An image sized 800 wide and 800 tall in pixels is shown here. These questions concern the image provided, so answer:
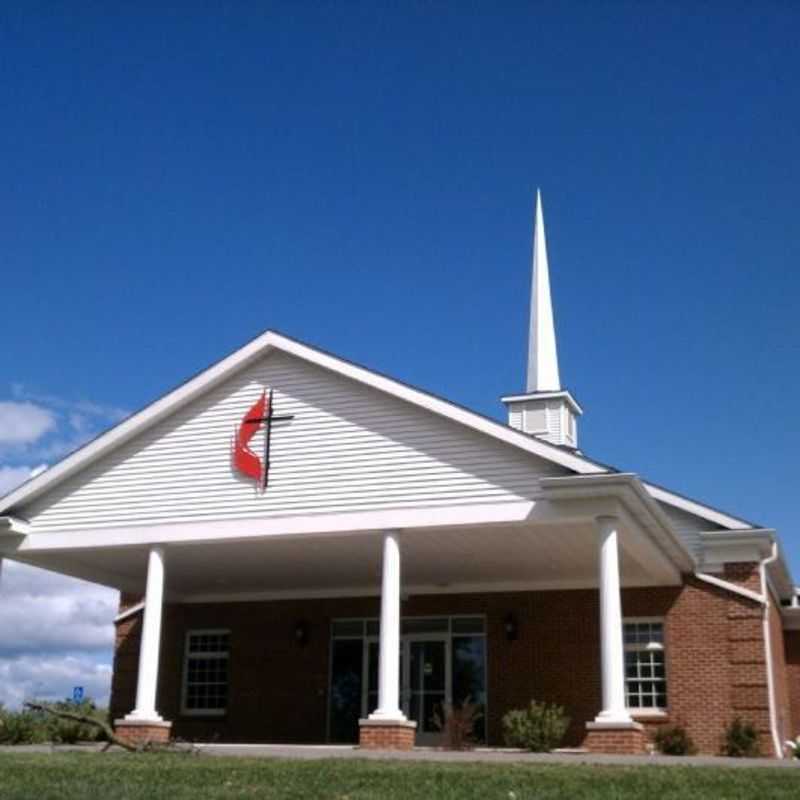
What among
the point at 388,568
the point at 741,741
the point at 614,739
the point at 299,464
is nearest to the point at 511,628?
the point at 741,741

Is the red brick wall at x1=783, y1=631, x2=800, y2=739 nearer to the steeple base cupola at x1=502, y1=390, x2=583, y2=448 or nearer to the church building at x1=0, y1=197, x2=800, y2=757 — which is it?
the church building at x1=0, y1=197, x2=800, y2=757

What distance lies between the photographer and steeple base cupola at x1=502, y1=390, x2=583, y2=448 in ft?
89.1

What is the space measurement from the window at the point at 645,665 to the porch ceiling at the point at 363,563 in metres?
0.93

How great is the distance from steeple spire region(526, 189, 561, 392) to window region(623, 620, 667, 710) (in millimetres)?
7007

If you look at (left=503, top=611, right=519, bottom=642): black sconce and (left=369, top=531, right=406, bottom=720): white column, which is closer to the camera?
(left=369, top=531, right=406, bottom=720): white column

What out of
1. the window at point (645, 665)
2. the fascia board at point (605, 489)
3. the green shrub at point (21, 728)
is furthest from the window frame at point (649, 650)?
the green shrub at point (21, 728)

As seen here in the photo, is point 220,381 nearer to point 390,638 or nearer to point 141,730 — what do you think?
point 390,638

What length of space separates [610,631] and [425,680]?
24.8ft

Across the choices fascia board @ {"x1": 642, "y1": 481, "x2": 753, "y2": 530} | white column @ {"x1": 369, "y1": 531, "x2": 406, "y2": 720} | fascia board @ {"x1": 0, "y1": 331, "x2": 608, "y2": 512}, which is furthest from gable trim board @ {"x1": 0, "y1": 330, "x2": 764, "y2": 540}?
fascia board @ {"x1": 642, "y1": 481, "x2": 753, "y2": 530}

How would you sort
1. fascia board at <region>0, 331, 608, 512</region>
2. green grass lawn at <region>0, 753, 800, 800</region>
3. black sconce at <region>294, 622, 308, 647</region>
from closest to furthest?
green grass lawn at <region>0, 753, 800, 800</region>
fascia board at <region>0, 331, 608, 512</region>
black sconce at <region>294, 622, 308, 647</region>

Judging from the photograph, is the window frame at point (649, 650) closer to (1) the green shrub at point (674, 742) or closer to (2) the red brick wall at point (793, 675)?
(1) the green shrub at point (674, 742)

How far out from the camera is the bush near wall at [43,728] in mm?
19453

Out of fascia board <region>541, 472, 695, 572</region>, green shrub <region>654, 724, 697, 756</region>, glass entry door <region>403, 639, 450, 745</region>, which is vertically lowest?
green shrub <region>654, 724, 697, 756</region>

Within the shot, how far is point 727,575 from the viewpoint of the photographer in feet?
72.8
